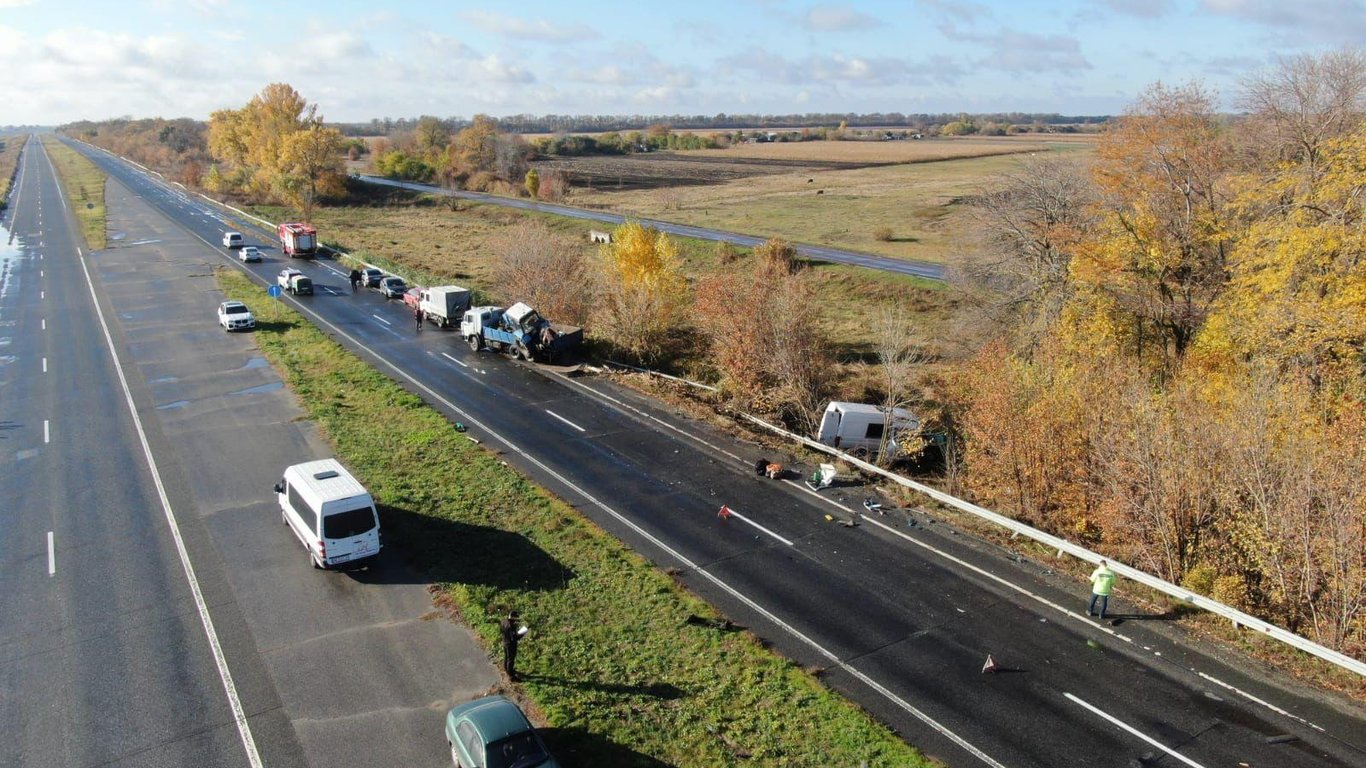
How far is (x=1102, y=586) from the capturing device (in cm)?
1734

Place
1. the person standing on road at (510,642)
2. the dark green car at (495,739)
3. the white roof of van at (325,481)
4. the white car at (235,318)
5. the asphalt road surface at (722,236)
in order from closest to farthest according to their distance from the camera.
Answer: the dark green car at (495,739), the person standing on road at (510,642), the white roof of van at (325,481), the white car at (235,318), the asphalt road surface at (722,236)

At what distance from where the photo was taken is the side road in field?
14.0 metres

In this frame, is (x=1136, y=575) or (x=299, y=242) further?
(x=299, y=242)

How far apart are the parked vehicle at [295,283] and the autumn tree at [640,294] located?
2212 cm

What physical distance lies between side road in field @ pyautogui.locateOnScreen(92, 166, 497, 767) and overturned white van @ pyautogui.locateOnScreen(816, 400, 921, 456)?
1526 cm

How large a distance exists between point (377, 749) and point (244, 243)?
6873 centimetres

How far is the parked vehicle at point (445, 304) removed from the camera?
43.9 metres

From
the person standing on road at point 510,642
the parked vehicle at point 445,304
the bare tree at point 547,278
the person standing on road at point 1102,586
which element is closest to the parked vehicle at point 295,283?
the parked vehicle at point 445,304

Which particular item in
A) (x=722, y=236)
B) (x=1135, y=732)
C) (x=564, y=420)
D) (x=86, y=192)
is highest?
(x=86, y=192)

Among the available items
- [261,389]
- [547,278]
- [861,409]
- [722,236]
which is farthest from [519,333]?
[722,236]

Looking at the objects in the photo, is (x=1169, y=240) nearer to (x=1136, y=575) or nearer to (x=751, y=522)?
(x=1136, y=575)

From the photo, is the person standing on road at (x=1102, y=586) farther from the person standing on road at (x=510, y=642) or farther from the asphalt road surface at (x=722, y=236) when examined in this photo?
the asphalt road surface at (x=722, y=236)

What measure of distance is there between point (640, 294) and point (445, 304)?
42.4 ft

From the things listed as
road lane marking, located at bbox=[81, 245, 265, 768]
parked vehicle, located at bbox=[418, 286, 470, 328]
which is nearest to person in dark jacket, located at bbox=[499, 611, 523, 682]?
road lane marking, located at bbox=[81, 245, 265, 768]
